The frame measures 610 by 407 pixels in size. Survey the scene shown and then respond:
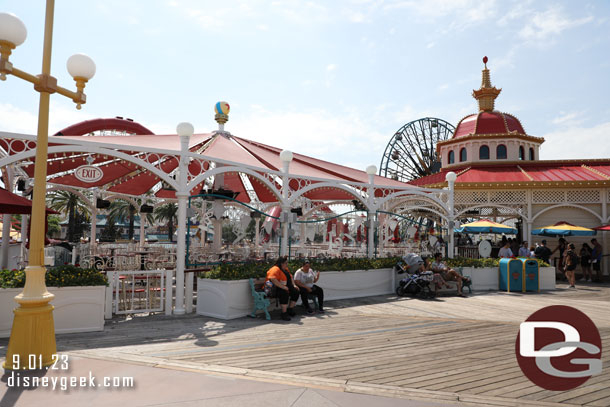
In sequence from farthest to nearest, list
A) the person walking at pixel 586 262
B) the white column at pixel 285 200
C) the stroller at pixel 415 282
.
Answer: the person walking at pixel 586 262 → the stroller at pixel 415 282 → the white column at pixel 285 200

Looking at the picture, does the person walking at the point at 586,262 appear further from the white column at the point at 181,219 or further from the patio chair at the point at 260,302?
the white column at the point at 181,219

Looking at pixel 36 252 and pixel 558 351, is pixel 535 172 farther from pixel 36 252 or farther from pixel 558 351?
pixel 36 252

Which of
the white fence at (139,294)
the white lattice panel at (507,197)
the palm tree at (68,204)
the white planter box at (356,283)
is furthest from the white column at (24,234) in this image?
the palm tree at (68,204)

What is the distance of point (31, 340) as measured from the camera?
4383 millimetres

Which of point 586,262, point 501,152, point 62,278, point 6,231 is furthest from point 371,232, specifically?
point 501,152

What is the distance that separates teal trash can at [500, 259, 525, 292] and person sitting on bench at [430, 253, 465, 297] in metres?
1.72

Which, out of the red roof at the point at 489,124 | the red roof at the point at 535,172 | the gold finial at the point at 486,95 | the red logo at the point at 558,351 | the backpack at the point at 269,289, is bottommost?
the red logo at the point at 558,351

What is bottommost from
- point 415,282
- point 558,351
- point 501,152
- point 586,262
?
point 558,351

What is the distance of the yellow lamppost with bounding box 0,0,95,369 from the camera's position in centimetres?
429

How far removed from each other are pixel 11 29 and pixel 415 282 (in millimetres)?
9201

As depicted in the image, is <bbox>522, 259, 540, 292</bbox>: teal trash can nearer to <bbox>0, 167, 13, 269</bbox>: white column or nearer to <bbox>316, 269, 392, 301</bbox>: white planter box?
<bbox>316, 269, 392, 301</bbox>: white planter box

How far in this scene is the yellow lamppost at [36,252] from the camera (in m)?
4.29

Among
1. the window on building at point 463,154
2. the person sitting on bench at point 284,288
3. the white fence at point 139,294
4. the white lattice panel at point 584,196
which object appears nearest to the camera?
the white fence at point 139,294

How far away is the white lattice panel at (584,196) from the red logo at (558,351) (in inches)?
477
